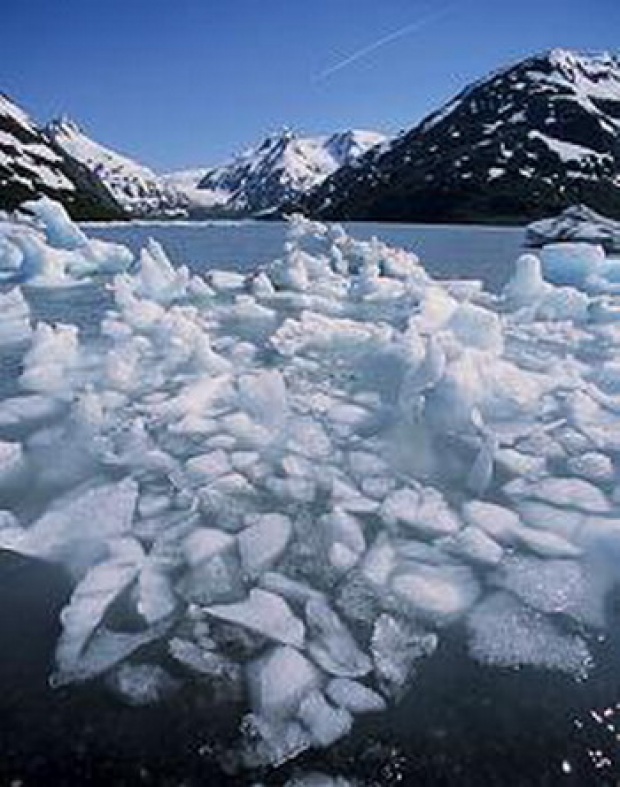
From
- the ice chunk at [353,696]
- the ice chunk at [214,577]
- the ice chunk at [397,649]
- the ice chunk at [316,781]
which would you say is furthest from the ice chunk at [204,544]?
the ice chunk at [316,781]

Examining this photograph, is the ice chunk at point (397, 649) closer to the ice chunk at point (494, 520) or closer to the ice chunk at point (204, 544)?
the ice chunk at point (204, 544)

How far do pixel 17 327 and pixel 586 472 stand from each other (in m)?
9.06

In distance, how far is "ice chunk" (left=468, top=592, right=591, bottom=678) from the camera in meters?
4.28

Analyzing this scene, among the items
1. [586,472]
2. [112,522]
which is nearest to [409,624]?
[112,522]

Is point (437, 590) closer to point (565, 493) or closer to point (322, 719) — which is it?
point (322, 719)

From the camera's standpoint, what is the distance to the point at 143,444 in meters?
7.07

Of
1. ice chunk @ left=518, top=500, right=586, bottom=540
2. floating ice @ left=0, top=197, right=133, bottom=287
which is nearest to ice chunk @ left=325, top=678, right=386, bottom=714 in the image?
ice chunk @ left=518, top=500, right=586, bottom=540

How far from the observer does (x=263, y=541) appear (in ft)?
17.5

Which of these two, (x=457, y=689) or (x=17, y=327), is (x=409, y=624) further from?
(x=17, y=327)

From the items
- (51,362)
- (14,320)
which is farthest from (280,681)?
(14,320)

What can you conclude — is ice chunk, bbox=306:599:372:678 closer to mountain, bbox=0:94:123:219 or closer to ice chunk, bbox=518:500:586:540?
ice chunk, bbox=518:500:586:540

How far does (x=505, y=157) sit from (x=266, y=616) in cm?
12718

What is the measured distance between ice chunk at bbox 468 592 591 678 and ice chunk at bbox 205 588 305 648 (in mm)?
934

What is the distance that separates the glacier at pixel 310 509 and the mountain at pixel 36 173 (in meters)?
84.8
